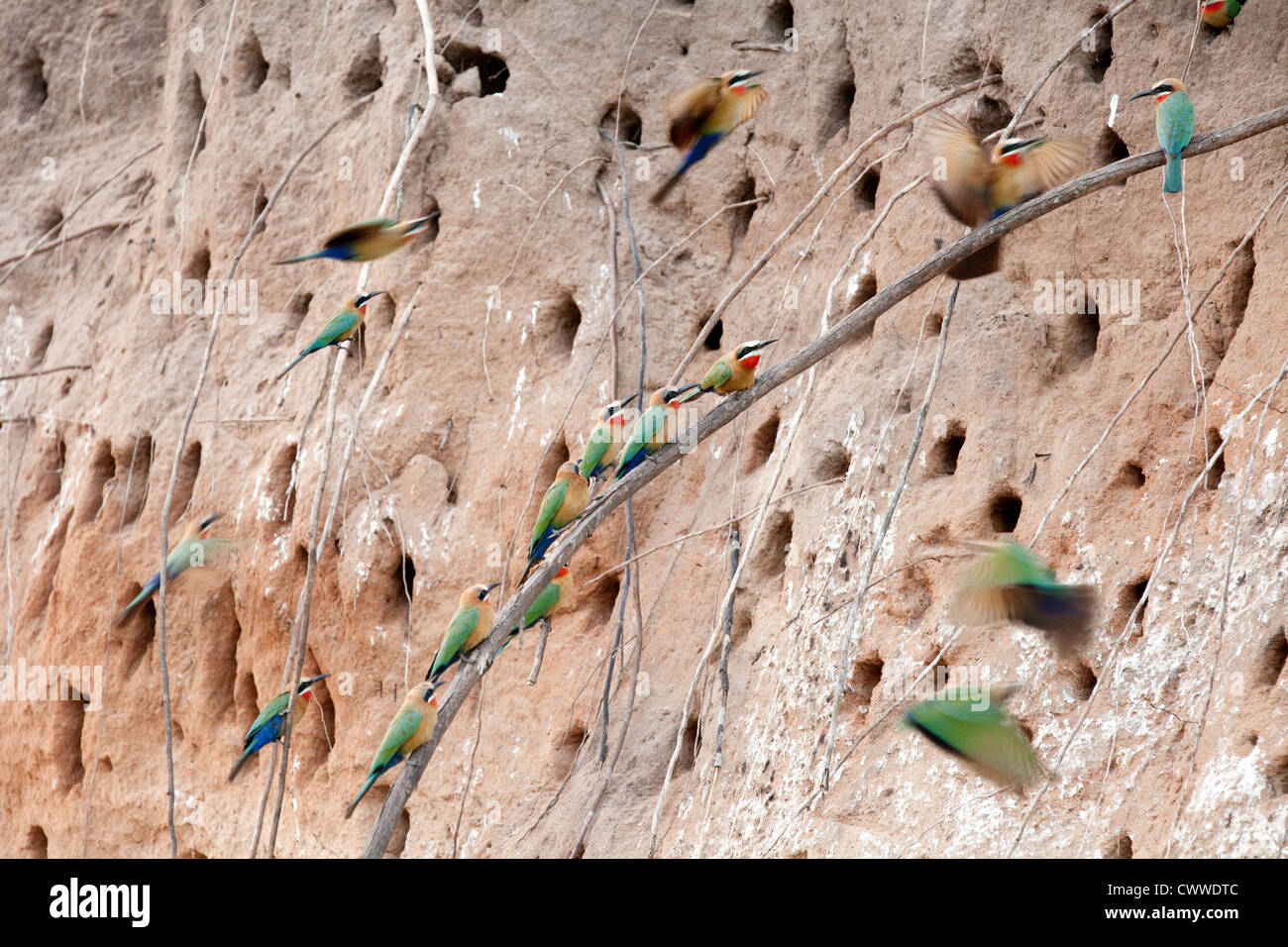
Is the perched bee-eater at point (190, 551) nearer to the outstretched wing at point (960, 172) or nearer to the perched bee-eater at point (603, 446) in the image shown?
the perched bee-eater at point (603, 446)

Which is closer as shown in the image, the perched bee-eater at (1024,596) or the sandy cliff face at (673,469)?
the perched bee-eater at (1024,596)

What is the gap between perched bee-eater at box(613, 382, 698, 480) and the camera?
3.26m

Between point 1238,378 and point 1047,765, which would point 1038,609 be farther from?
point 1238,378

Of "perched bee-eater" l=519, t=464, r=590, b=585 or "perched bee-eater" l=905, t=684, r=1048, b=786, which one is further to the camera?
"perched bee-eater" l=519, t=464, r=590, b=585

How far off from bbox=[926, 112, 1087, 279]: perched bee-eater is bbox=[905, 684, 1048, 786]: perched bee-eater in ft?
3.29

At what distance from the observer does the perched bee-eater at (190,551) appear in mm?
4965

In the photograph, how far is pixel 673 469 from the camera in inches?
181

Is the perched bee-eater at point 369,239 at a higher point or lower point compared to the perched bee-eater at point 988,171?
lower

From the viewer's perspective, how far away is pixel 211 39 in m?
6.13

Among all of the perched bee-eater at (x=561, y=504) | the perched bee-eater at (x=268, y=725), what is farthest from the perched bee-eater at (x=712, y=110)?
the perched bee-eater at (x=268, y=725)

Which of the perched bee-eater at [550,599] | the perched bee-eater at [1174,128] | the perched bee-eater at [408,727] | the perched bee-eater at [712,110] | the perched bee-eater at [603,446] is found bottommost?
the perched bee-eater at [550,599]

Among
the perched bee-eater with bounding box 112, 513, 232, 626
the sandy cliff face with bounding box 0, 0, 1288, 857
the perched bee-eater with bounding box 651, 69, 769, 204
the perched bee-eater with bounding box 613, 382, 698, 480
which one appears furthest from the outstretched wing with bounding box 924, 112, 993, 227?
the perched bee-eater with bounding box 112, 513, 232, 626

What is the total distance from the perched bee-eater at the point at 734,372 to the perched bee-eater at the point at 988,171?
1.67 feet

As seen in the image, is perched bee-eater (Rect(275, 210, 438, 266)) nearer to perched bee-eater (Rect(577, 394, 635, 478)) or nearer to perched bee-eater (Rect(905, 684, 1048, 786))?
perched bee-eater (Rect(577, 394, 635, 478))
